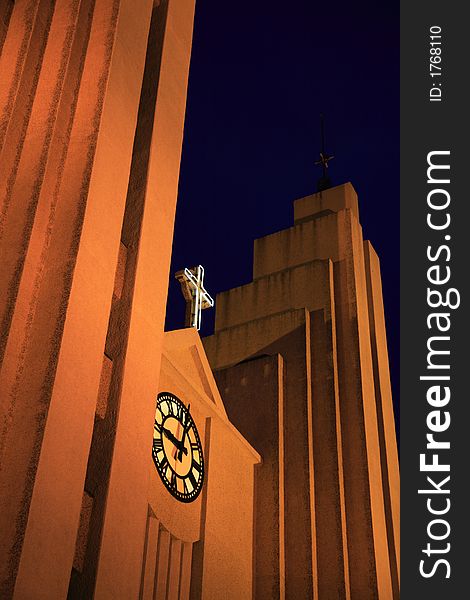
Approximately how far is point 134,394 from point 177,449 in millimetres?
5057


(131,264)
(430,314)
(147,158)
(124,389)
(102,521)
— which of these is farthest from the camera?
(430,314)

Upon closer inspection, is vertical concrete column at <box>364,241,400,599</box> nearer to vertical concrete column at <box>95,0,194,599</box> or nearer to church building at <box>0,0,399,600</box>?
church building at <box>0,0,399,600</box>

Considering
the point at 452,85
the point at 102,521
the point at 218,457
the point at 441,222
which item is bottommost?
the point at 102,521

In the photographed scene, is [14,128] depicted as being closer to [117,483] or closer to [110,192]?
[110,192]

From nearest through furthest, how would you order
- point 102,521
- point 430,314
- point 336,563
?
point 102,521, point 430,314, point 336,563

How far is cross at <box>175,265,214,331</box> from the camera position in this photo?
1670cm

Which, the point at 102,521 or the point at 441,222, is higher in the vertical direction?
the point at 441,222

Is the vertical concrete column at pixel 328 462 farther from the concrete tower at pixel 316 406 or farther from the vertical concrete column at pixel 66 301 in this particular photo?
the vertical concrete column at pixel 66 301

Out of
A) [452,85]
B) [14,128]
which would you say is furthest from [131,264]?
[452,85]

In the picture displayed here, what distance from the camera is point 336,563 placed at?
17.9m

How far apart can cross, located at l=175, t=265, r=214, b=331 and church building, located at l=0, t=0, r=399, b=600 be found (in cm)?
5

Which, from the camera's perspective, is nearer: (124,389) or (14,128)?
(124,389)

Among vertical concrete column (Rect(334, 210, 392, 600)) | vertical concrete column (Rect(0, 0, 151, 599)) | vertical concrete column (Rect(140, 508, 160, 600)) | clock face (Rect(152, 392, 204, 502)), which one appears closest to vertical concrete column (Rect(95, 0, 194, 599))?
vertical concrete column (Rect(0, 0, 151, 599))

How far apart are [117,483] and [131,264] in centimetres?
291
